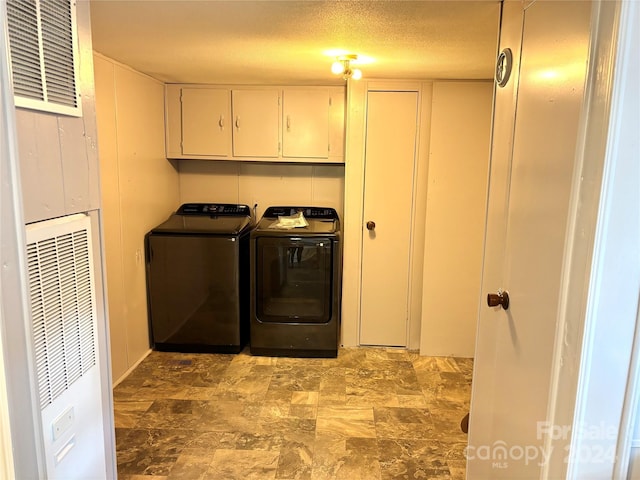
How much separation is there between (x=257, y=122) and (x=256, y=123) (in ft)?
0.04

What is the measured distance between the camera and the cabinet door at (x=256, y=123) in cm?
338

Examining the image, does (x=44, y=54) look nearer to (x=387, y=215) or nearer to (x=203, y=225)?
(x=203, y=225)

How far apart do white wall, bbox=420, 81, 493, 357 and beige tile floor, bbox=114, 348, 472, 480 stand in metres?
0.27

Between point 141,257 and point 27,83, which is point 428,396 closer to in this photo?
point 141,257

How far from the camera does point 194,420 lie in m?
2.45

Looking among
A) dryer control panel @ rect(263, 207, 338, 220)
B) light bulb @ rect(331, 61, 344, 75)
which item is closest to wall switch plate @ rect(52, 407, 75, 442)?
light bulb @ rect(331, 61, 344, 75)

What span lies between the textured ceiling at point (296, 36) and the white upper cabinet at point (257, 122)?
43cm

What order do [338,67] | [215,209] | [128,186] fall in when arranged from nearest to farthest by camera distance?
[338,67], [128,186], [215,209]

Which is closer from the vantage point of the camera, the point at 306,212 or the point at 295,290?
the point at 295,290

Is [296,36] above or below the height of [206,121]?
above

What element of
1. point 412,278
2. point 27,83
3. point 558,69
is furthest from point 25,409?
point 412,278

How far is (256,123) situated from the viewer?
340 centimetres

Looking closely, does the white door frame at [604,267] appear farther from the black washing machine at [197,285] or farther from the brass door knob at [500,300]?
the black washing machine at [197,285]

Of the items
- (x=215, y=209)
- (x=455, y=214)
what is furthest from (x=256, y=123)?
(x=455, y=214)
